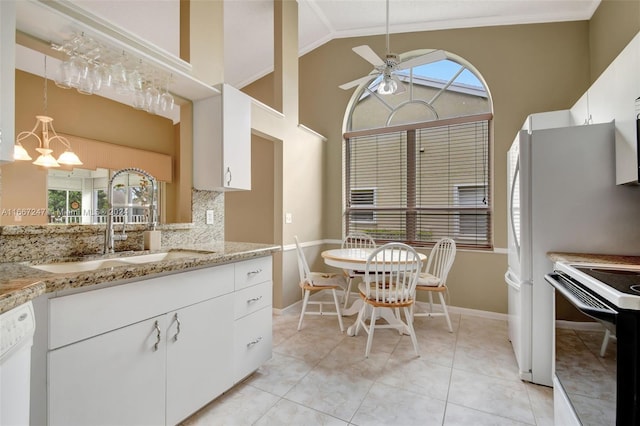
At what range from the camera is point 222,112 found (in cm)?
214

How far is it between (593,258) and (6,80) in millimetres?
2918

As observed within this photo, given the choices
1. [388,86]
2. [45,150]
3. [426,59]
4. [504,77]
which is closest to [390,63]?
[388,86]

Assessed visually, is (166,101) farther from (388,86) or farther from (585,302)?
(585,302)

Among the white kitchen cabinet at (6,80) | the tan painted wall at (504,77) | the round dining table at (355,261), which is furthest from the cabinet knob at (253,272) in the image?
the tan painted wall at (504,77)

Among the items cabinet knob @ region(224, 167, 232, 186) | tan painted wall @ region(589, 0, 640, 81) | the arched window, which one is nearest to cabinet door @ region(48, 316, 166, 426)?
cabinet knob @ region(224, 167, 232, 186)

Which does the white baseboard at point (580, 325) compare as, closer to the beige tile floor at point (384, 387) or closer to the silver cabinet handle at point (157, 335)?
the beige tile floor at point (384, 387)

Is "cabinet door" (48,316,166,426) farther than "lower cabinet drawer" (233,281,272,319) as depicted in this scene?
No

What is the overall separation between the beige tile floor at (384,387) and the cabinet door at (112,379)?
16.3 inches

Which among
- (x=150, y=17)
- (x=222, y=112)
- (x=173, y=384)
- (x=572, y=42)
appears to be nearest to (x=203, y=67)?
(x=222, y=112)

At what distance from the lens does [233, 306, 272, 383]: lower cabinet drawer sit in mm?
1858

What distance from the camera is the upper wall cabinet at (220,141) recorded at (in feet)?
7.04

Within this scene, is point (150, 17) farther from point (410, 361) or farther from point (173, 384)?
point (410, 361)

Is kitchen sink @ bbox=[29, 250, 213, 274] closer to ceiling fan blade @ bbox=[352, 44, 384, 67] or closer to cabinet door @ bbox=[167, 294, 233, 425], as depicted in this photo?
cabinet door @ bbox=[167, 294, 233, 425]

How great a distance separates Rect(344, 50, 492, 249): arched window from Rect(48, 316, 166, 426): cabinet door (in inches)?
125
